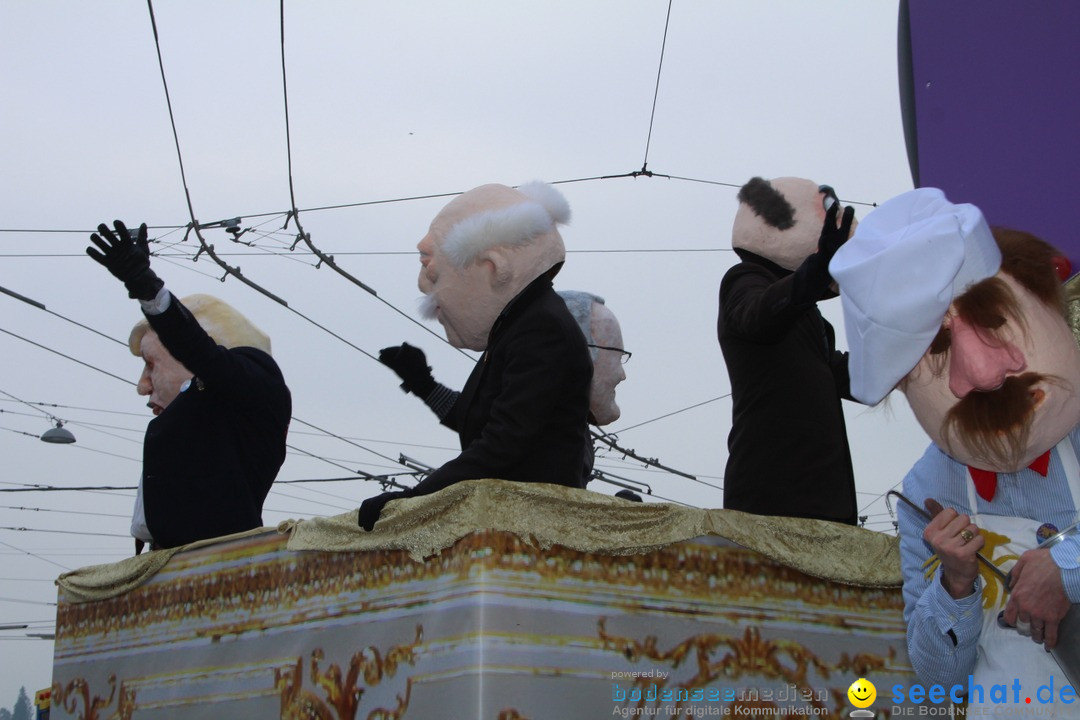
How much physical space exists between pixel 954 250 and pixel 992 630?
70 cm

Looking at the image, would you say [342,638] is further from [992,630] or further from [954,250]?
[954,250]

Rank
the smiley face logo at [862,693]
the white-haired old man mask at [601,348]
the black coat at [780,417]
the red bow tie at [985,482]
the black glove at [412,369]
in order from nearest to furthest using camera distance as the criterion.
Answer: the red bow tie at [985,482], the smiley face logo at [862,693], the black coat at [780,417], the black glove at [412,369], the white-haired old man mask at [601,348]

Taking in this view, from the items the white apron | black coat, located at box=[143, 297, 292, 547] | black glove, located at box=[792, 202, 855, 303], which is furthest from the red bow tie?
black coat, located at box=[143, 297, 292, 547]

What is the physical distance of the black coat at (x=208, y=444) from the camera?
3.57 meters

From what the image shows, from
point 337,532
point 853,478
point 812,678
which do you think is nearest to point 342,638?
point 337,532

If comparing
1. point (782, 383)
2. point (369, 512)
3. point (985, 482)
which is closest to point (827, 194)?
point (782, 383)

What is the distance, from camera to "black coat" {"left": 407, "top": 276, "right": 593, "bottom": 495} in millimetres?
2799

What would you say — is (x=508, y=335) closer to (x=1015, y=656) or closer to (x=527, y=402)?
(x=527, y=402)

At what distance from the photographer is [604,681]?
2.57 m

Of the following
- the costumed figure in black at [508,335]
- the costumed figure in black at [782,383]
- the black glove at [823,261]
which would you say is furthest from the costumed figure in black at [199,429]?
the black glove at [823,261]

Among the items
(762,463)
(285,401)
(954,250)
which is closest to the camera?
(954,250)

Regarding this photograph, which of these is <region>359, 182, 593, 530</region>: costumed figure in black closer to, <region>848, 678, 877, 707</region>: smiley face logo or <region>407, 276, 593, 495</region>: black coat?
<region>407, 276, 593, 495</region>: black coat

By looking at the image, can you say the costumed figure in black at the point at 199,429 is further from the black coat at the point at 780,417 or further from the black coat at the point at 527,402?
the black coat at the point at 780,417

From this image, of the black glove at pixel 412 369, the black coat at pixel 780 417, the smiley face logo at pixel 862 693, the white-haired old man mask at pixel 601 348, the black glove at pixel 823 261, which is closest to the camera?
the black glove at pixel 823 261
